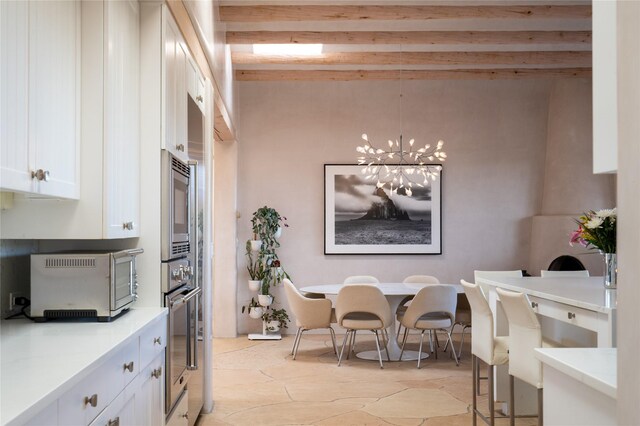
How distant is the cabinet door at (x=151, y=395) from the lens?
2.73 meters

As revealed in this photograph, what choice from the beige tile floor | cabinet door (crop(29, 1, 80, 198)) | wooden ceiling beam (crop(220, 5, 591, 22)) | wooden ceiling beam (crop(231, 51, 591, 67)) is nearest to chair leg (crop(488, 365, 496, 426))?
the beige tile floor

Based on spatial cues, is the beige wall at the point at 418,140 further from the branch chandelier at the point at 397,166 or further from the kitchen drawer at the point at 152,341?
the kitchen drawer at the point at 152,341

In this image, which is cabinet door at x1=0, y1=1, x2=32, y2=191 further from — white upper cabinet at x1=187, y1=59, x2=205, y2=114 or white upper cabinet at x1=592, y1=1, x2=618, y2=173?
white upper cabinet at x1=187, y1=59, x2=205, y2=114

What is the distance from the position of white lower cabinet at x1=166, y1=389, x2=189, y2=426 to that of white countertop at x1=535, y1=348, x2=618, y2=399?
6.34 feet

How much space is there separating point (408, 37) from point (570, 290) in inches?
144

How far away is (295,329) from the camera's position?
28.6 feet

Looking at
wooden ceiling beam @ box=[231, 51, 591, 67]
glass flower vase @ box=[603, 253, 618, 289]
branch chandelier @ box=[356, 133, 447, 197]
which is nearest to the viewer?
glass flower vase @ box=[603, 253, 618, 289]

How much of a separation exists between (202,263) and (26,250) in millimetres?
1672

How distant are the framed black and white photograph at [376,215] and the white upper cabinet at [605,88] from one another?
684 centimetres

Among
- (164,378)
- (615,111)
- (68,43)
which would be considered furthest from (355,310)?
(615,111)

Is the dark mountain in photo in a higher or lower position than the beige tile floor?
higher

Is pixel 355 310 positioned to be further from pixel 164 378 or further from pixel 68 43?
pixel 68 43

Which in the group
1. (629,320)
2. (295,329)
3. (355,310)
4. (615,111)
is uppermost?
(615,111)

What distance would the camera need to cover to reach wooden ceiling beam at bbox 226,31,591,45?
6.79 m
